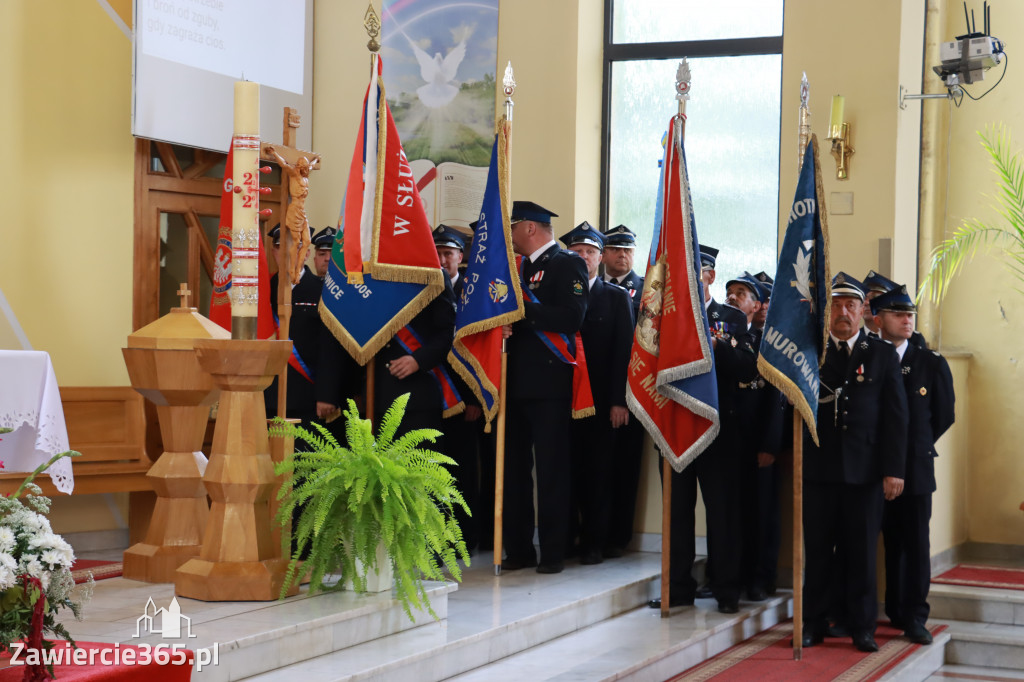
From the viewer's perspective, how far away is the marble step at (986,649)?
19.0 feet

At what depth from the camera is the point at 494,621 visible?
14.9ft

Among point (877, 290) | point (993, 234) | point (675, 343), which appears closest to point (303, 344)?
point (675, 343)

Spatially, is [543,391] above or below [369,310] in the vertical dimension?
below

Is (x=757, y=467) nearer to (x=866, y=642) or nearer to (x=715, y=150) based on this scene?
(x=866, y=642)

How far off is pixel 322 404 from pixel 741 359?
1892 mm

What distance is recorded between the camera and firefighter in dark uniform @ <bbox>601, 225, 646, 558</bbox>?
629 cm

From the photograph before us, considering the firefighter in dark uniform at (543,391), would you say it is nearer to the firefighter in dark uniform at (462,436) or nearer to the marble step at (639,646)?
the firefighter in dark uniform at (462,436)

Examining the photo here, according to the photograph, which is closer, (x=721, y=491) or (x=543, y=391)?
(x=721, y=491)

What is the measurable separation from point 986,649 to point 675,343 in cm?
223

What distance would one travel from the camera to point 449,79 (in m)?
7.49

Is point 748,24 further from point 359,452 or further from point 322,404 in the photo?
point 359,452

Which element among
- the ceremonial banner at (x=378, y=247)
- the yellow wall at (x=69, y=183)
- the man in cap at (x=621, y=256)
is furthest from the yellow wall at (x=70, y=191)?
the man in cap at (x=621, y=256)

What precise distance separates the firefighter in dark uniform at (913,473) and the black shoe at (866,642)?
399 mm

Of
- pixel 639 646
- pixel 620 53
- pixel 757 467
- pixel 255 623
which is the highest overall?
pixel 620 53
